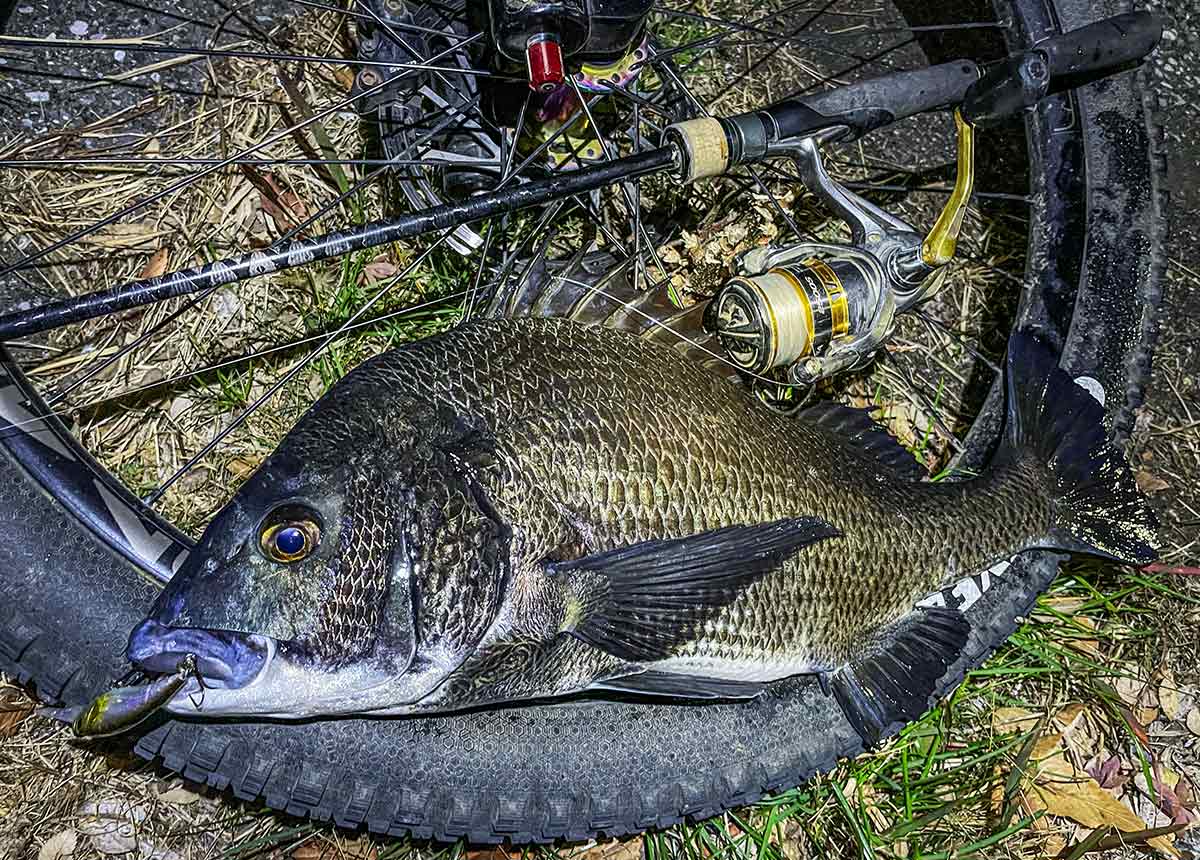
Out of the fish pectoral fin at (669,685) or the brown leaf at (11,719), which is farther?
the brown leaf at (11,719)

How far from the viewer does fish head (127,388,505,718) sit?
203 cm

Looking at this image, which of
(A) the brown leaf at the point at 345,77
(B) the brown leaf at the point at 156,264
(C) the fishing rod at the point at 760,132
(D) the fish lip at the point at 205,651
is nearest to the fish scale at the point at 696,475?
(C) the fishing rod at the point at 760,132

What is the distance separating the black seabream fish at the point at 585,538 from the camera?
6.78 ft

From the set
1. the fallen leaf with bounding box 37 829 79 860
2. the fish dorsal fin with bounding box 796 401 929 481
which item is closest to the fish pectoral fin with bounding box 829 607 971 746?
the fish dorsal fin with bounding box 796 401 929 481

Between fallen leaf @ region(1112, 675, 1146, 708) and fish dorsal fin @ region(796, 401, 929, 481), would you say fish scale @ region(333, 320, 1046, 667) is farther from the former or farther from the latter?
fallen leaf @ region(1112, 675, 1146, 708)

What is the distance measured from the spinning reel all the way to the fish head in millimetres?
882

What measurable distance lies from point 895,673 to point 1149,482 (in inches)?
55.9

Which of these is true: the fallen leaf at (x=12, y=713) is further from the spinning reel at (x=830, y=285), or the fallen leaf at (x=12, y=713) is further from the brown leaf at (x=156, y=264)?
the spinning reel at (x=830, y=285)

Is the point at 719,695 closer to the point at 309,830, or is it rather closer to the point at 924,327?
the point at 309,830

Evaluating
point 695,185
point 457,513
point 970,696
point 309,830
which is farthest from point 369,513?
point 970,696

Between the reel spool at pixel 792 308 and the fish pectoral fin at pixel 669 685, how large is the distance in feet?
2.65

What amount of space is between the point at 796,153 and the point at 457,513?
1.29 m

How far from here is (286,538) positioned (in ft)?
6.75

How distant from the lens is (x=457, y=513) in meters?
2.18
